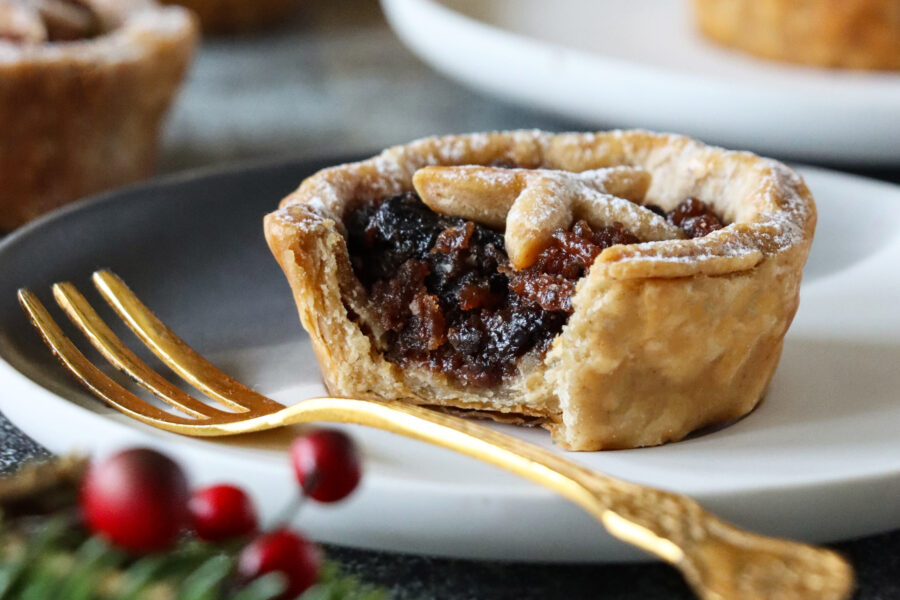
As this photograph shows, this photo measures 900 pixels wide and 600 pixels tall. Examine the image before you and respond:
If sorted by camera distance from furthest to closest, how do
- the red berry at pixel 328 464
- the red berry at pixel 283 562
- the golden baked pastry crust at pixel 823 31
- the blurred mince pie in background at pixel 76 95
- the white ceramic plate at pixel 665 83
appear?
1. the golden baked pastry crust at pixel 823 31
2. the white ceramic plate at pixel 665 83
3. the blurred mince pie in background at pixel 76 95
4. the red berry at pixel 328 464
5. the red berry at pixel 283 562

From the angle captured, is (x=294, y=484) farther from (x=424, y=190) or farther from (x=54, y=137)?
(x=54, y=137)

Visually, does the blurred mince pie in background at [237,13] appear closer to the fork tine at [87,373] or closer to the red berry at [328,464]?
the fork tine at [87,373]

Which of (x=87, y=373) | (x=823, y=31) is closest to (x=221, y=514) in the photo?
(x=87, y=373)

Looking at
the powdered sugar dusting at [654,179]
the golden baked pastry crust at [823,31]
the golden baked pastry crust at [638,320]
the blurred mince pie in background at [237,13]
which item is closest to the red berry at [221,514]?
the golden baked pastry crust at [638,320]

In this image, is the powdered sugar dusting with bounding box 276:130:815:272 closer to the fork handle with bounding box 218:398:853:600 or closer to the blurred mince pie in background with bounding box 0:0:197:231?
the fork handle with bounding box 218:398:853:600

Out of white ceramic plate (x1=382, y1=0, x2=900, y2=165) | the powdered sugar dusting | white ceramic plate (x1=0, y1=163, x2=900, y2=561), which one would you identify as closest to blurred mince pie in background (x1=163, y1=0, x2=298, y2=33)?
white ceramic plate (x1=382, y1=0, x2=900, y2=165)

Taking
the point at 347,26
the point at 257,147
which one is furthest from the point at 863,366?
the point at 347,26
